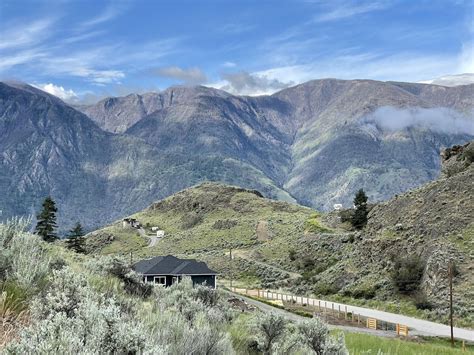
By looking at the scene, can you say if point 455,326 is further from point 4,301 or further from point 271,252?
point 271,252

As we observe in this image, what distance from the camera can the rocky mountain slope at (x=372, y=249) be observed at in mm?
52625

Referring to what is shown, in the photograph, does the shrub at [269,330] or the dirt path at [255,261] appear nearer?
the shrub at [269,330]

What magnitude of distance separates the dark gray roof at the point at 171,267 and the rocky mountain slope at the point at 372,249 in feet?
53.4

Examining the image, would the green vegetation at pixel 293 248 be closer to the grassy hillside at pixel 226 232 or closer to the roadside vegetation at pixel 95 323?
the grassy hillside at pixel 226 232

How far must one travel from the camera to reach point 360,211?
97.2 meters

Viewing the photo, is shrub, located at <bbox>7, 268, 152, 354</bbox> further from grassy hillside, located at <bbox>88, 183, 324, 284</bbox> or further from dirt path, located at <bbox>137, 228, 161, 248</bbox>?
dirt path, located at <bbox>137, 228, 161, 248</bbox>

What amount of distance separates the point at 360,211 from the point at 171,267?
1790 inches

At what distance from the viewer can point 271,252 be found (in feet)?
346

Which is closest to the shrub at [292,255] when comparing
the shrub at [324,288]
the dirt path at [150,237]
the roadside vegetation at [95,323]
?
the shrub at [324,288]

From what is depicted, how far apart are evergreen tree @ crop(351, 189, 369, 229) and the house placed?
3734 centimetres

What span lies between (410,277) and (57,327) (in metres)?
55.3

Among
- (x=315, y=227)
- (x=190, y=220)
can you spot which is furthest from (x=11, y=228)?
(x=190, y=220)

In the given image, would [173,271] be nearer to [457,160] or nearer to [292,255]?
[292,255]

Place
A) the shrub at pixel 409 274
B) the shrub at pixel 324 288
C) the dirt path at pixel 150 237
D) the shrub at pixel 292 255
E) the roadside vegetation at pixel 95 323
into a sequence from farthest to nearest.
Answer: the dirt path at pixel 150 237 → the shrub at pixel 292 255 → the shrub at pixel 324 288 → the shrub at pixel 409 274 → the roadside vegetation at pixel 95 323
